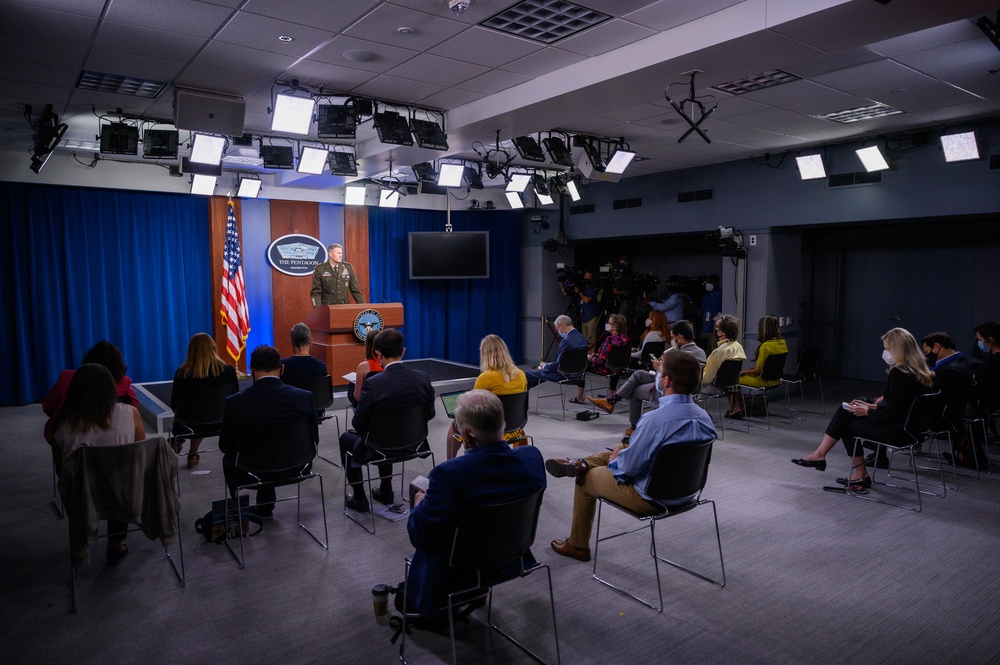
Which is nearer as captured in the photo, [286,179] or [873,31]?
[873,31]

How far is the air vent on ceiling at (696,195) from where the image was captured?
30.9 feet

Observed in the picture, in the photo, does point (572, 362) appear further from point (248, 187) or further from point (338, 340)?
point (248, 187)

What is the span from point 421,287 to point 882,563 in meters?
9.17

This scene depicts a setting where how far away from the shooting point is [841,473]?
5.48m

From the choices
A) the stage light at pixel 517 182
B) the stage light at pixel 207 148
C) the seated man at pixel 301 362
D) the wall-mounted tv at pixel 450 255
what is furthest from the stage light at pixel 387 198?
the seated man at pixel 301 362

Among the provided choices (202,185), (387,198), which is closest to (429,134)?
(202,185)

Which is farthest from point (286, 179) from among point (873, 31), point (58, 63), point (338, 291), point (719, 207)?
point (873, 31)

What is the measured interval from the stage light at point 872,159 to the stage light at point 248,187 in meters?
8.02

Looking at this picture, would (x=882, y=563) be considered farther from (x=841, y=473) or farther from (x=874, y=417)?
(x=841, y=473)

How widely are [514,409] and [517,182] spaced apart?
5.74 meters

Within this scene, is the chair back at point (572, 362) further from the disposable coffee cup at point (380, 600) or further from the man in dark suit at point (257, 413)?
the disposable coffee cup at point (380, 600)

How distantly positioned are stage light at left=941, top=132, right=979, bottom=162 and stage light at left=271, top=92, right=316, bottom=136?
21.0 ft

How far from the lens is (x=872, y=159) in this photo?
7316mm

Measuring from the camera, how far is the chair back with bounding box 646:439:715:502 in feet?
10.1
